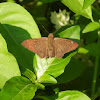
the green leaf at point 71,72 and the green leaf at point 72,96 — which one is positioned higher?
the green leaf at point 72,96

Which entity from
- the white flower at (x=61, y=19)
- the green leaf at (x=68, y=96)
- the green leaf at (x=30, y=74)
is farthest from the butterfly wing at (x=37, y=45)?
the white flower at (x=61, y=19)

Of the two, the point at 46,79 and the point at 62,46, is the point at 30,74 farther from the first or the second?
the point at 62,46

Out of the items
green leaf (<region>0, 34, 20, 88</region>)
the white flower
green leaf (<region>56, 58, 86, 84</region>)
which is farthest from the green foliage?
the white flower

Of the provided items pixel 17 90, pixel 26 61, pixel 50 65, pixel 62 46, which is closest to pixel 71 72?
pixel 62 46

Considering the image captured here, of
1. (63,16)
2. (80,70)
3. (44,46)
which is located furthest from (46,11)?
(44,46)

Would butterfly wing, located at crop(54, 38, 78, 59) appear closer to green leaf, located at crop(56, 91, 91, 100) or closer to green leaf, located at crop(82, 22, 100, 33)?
green leaf, located at crop(82, 22, 100, 33)

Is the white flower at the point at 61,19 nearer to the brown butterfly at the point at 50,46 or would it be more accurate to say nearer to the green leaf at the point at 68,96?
the brown butterfly at the point at 50,46
